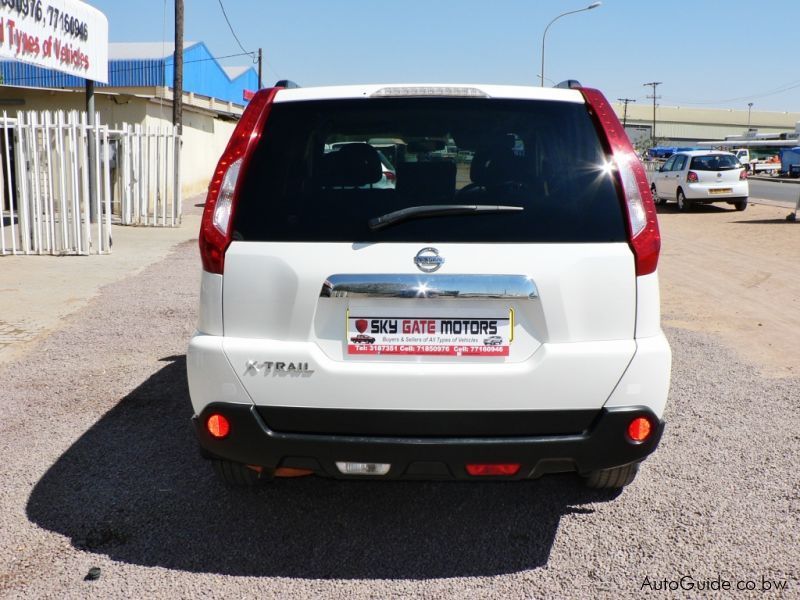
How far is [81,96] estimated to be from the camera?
20.7 m

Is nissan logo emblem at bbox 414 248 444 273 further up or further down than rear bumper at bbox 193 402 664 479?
further up

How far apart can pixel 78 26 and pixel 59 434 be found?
36.9 ft

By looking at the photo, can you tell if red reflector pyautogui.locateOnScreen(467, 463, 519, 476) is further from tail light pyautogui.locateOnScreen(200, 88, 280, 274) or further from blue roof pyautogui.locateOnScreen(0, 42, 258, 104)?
blue roof pyautogui.locateOnScreen(0, 42, 258, 104)

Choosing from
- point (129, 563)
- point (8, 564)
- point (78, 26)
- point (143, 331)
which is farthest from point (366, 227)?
point (78, 26)

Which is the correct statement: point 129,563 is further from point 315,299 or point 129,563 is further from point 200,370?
point 315,299

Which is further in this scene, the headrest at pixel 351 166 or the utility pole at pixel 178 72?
the utility pole at pixel 178 72

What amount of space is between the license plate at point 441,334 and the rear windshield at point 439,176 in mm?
290

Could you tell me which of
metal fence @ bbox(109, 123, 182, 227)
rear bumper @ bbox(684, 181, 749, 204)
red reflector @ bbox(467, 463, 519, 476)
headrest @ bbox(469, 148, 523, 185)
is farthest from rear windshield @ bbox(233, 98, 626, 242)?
rear bumper @ bbox(684, 181, 749, 204)

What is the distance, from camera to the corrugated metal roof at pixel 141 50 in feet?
158

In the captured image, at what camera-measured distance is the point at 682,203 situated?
22.8 meters

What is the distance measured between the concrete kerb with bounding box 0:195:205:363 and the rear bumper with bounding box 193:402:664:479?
13.6ft

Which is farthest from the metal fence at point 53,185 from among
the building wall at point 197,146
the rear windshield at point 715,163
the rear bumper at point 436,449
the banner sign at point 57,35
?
the rear windshield at point 715,163

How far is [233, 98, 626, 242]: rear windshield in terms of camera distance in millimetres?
2980

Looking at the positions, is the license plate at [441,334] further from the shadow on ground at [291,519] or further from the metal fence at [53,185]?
the metal fence at [53,185]
